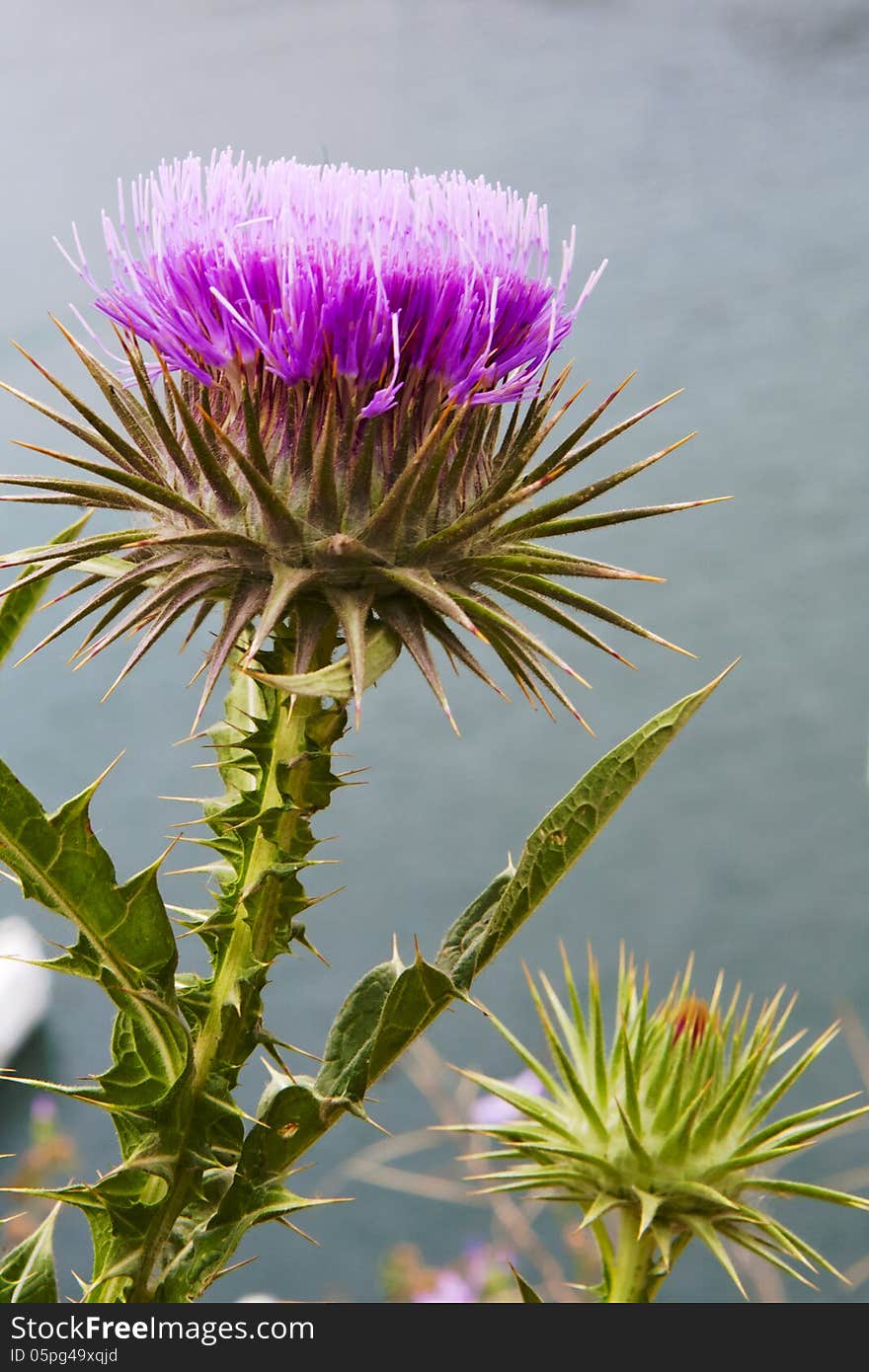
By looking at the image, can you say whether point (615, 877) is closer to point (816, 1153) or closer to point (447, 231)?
point (816, 1153)

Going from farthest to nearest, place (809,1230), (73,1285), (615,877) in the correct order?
(73,1285) → (615,877) → (809,1230)

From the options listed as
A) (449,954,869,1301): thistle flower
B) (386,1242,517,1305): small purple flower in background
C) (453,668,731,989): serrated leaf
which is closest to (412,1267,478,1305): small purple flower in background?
(386,1242,517,1305): small purple flower in background

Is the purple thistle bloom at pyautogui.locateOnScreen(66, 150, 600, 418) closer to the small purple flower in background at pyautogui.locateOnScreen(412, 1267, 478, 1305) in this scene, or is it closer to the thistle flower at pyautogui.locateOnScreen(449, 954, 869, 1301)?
the thistle flower at pyautogui.locateOnScreen(449, 954, 869, 1301)

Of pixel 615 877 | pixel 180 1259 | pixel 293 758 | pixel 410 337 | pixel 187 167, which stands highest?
pixel 615 877

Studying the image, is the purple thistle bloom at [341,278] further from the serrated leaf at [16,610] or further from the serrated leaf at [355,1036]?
the serrated leaf at [355,1036]

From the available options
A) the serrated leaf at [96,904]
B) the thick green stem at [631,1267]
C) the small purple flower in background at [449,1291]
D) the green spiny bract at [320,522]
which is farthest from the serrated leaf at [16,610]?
the small purple flower in background at [449,1291]

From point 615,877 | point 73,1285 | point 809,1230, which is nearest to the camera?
point 809,1230

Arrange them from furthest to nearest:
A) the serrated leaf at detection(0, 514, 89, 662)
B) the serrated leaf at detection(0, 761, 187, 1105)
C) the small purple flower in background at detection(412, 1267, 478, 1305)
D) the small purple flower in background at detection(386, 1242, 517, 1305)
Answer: the small purple flower in background at detection(386, 1242, 517, 1305) → the small purple flower in background at detection(412, 1267, 478, 1305) → the serrated leaf at detection(0, 514, 89, 662) → the serrated leaf at detection(0, 761, 187, 1105)
